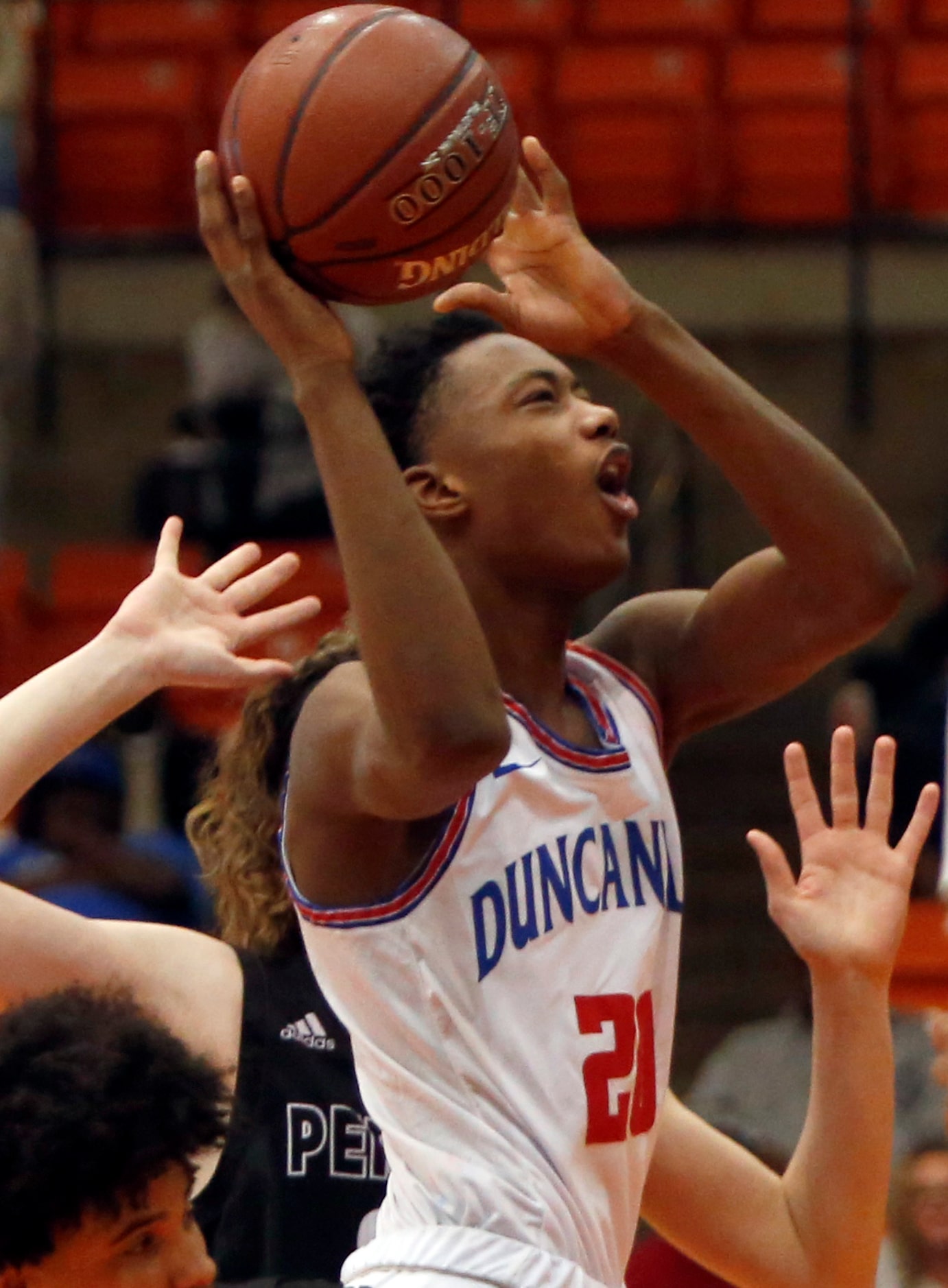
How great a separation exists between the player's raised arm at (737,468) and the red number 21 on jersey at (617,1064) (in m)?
0.47

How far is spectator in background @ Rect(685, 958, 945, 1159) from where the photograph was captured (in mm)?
5105

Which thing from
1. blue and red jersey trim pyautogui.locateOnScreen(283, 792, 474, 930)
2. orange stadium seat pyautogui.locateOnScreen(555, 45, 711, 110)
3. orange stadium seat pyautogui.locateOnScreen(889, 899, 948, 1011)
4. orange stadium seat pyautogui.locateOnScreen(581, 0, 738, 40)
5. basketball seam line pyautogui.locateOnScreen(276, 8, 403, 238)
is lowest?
orange stadium seat pyautogui.locateOnScreen(889, 899, 948, 1011)

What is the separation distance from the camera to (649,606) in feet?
9.35

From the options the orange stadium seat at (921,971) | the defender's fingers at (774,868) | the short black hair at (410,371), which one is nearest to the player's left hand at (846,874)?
the defender's fingers at (774,868)

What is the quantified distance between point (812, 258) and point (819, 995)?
23.3 feet

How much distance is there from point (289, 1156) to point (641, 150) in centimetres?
709

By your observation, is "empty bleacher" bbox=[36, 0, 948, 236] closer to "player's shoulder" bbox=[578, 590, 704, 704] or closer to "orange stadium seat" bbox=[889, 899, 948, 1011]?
"orange stadium seat" bbox=[889, 899, 948, 1011]

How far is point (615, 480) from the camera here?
2611mm

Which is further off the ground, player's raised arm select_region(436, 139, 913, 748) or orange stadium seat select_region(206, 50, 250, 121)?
player's raised arm select_region(436, 139, 913, 748)

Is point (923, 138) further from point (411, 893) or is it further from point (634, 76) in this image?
point (411, 893)

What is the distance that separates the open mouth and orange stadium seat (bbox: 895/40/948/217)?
7162 millimetres

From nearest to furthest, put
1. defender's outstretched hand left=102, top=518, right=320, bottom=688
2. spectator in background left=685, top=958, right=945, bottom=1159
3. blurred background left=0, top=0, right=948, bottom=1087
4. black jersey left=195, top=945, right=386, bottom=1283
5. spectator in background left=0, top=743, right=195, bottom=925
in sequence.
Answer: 1. defender's outstretched hand left=102, top=518, right=320, bottom=688
2. black jersey left=195, top=945, right=386, bottom=1283
3. spectator in background left=685, top=958, right=945, bottom=1159
4. spectator in background left=0, top=743, right=195, bottom=925
5. blurred background left=0, top=0, right=948, bottom=1087

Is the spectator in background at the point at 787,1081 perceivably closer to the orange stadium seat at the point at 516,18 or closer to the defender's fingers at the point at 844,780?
the defender's fingers at the point at 844,780

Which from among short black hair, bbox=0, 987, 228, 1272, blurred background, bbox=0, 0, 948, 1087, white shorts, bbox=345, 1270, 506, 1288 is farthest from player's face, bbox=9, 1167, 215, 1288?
blurred background, bbox=0, 0, 948, 1087
